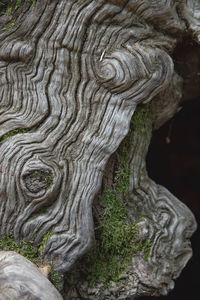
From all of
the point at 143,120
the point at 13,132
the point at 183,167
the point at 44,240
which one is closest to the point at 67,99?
the point at 13,132

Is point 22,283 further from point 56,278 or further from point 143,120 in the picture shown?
point 143,120

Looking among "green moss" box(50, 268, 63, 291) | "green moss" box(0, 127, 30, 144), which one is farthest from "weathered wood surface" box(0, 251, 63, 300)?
"green moss" box(0, 127, 30, 144)

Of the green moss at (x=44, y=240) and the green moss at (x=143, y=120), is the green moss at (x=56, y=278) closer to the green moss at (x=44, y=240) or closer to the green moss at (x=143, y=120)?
the green moss at (x=44, y=240)

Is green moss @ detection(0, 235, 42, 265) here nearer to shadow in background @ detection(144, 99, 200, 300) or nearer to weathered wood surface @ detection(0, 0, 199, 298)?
weathered wood surface @ detection(0, 0, 199, 298)

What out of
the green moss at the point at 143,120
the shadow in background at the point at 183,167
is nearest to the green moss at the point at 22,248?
the green moss at the point at 143,120

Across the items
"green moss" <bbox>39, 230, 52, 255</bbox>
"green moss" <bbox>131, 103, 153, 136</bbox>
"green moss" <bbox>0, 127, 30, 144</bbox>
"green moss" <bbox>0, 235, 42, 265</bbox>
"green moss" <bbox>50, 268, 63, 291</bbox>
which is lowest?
"green moss" <bbox>50, 268, 63, 291</bbox>

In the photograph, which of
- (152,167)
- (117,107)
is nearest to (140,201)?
(117,107)
